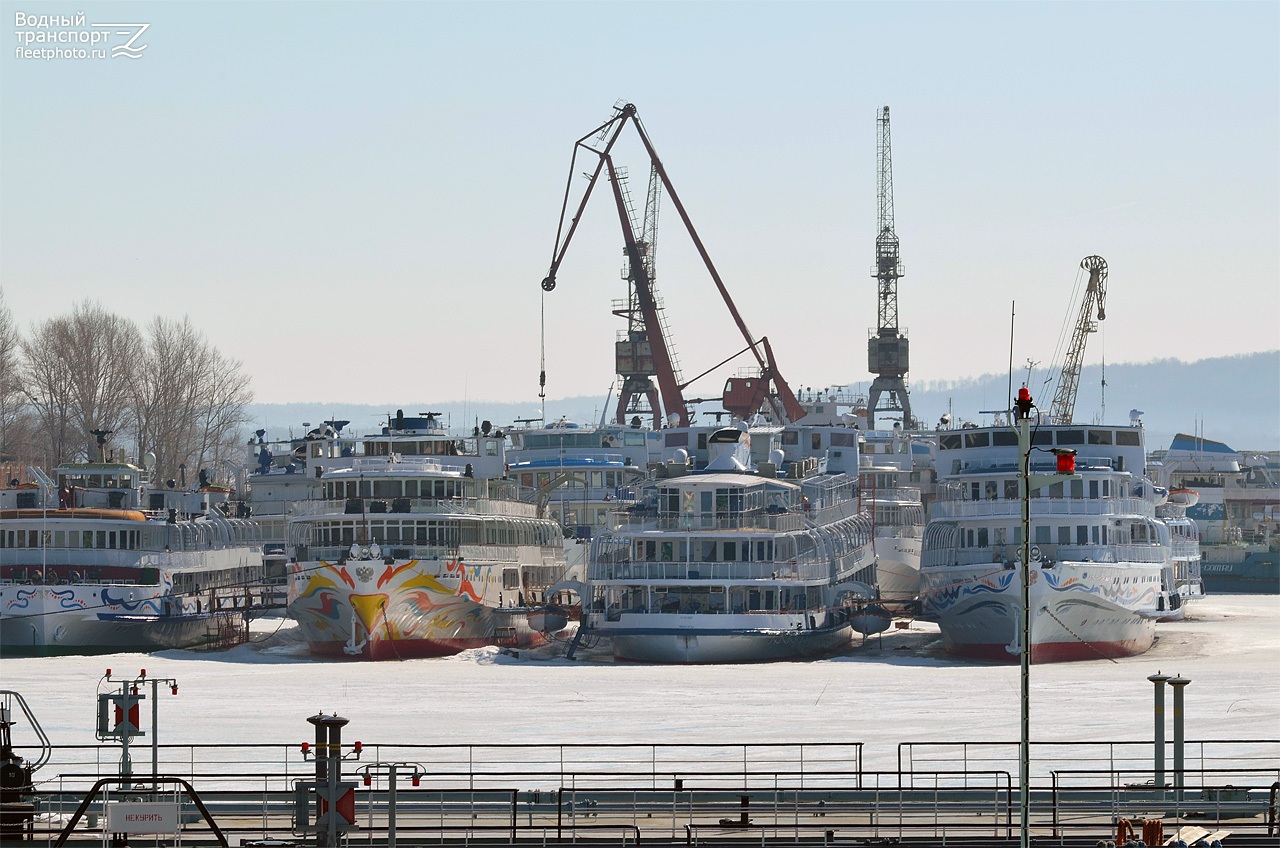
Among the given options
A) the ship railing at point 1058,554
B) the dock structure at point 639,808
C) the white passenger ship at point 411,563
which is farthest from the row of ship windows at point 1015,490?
the dock structure at point 639,808

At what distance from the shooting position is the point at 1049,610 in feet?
236

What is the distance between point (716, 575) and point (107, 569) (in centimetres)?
2668

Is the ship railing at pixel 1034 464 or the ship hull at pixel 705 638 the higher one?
the ship railing at pixel 1034 464

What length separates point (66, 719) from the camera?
53.8m

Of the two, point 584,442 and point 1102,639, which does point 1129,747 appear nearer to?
point 1102,639

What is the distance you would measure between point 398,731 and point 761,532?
87.2 feet

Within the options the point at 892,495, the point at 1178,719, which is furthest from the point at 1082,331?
the point at 1178,719

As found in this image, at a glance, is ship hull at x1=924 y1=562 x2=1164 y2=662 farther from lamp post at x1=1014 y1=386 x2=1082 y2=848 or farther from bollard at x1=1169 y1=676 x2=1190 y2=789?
lamp post at x1=1014 y1=386 x2=1082 y2=848

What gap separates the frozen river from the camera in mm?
50156

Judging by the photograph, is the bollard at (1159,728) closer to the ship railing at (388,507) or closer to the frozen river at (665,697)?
the frozen river at (665,697)

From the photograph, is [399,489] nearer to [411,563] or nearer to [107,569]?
[411,563]

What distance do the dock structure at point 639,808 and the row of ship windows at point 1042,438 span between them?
1469 inches

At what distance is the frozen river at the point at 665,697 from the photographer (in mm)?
50156

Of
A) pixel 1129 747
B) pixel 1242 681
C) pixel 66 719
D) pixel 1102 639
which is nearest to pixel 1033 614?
pixel 1102 639
